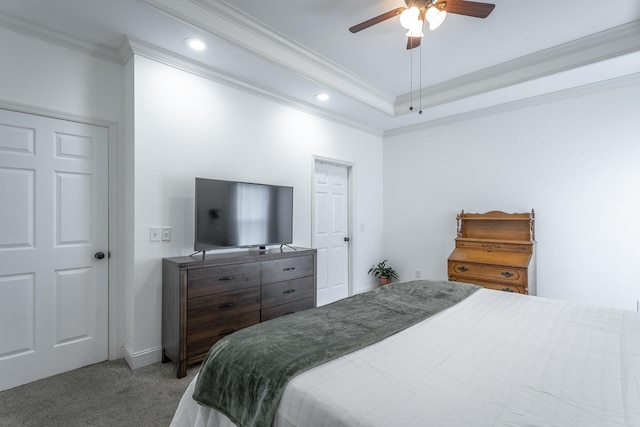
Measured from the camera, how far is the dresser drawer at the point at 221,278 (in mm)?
2348

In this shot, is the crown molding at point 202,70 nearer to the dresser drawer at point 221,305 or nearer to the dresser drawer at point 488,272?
the dresser drawer at point 221,305

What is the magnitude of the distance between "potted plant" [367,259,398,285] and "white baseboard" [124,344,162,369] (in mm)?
3101

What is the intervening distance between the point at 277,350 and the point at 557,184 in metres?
3.74

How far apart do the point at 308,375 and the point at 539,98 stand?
4053 mm

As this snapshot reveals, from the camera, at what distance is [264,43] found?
2.70 meters

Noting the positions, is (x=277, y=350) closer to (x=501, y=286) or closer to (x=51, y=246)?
(x=51, y=246)

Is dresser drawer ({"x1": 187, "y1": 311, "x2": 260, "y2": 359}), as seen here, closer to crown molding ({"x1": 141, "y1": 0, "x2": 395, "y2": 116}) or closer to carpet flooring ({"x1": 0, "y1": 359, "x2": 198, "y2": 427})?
carpet flooring ({"x1": 0, "y1": 359, "x2": 198, "y2": 427})

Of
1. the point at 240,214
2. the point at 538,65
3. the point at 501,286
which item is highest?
the point at 538,65

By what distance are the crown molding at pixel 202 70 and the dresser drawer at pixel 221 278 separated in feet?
5.91

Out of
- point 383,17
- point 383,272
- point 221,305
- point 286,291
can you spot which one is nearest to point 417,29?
point 383,17

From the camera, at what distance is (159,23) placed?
222cm

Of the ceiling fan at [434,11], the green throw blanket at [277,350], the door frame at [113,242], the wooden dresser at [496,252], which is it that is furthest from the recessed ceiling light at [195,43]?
the wooden dresser at [496,252]

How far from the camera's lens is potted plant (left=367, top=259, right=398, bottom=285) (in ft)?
15.4

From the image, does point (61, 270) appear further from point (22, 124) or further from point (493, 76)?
point (493, 76)
